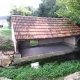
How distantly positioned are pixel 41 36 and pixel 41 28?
44.2 inches

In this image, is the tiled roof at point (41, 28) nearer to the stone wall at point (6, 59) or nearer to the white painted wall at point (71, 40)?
the white painted wall at point (71, 40)

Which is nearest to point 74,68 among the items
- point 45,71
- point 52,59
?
point 45,71

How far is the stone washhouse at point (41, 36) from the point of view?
10000mm

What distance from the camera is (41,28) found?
1120 centimetres

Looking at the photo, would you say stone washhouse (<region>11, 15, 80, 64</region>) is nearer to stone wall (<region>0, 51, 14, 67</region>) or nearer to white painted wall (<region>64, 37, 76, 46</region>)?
white painted wall (<region>64, 37, 76, 46</region>)

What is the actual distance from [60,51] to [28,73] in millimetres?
4344

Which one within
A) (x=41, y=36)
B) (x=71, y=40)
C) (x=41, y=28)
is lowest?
(x=71, y=40)

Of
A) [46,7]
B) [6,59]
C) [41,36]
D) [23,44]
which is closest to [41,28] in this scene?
[41,36]

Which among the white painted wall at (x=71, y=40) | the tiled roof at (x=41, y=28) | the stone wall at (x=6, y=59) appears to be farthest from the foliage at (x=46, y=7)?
the stone wall at (x=6, y=59)

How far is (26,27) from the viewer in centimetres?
1085

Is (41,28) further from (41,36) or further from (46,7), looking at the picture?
(46,7)

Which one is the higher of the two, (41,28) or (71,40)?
(41,28)

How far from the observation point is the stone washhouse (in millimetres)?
10000

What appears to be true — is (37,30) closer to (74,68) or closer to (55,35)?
(55,35)
